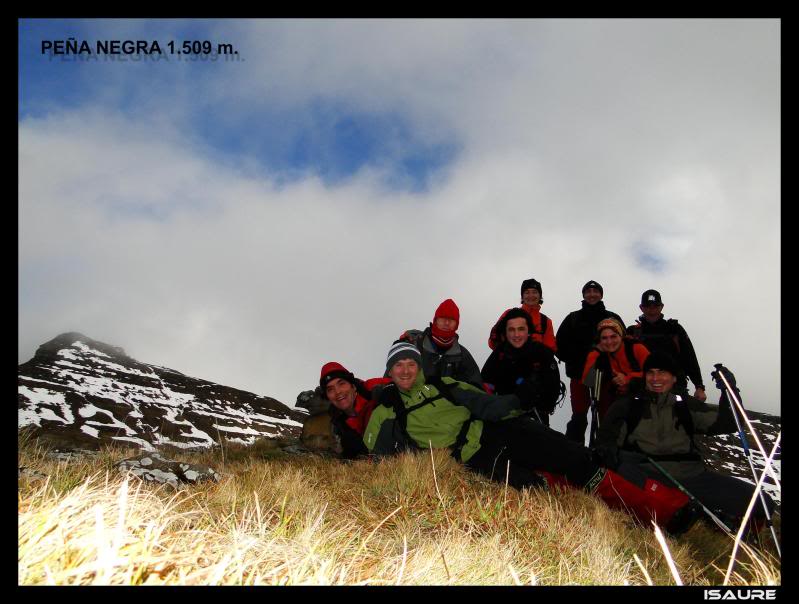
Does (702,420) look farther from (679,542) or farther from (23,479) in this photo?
(23,479)

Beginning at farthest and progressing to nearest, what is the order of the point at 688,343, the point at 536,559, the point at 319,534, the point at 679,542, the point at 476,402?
the point at 688,343 → the point at 476,402 → the point at 679,542 → the point at 536,559 → the point at 319,534

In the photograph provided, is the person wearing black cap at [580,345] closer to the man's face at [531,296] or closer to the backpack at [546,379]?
the man's face at [531,296]

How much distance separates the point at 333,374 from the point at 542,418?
11.5 ft

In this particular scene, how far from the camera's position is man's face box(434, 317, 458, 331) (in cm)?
784

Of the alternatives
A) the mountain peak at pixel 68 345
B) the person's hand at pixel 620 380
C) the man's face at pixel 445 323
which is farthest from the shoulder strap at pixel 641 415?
the mountain peak at pixel 68 345

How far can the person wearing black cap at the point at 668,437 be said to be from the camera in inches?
214

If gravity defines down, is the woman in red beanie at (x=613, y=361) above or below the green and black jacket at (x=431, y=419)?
above

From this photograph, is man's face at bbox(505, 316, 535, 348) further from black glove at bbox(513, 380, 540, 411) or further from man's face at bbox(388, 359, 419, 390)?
man's face at bbox(388, 359, 419, 390)

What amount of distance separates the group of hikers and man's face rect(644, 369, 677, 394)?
0.01m

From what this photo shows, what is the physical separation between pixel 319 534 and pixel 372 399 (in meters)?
4.55
